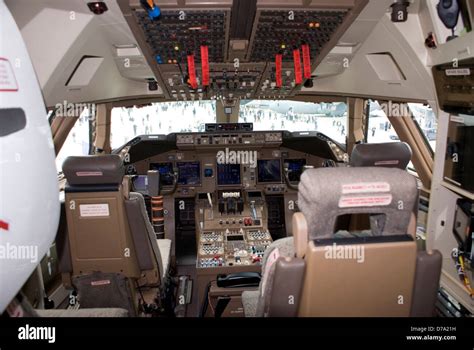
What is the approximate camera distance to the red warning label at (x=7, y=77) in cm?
95

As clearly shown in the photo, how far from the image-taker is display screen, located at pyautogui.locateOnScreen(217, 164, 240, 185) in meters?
5.08

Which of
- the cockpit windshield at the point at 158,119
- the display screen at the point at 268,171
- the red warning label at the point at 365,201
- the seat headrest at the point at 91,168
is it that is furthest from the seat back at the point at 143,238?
the display screen at the point at 268,171

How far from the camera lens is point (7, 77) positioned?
0.97 m

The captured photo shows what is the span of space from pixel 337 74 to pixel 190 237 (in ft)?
Answer: 10.5

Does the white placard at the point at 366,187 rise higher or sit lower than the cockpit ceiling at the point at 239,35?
lower

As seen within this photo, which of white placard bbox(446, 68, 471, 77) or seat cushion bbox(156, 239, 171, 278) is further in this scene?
seat cushion bbox(156, 239, 171, 278)

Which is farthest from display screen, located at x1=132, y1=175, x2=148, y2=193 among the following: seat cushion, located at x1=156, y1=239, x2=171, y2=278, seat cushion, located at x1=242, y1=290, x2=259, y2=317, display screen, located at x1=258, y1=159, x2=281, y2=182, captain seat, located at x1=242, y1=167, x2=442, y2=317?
captain seat, located at x1=242, y1=167, x2=442, y2=317

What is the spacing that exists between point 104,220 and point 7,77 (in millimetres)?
1672

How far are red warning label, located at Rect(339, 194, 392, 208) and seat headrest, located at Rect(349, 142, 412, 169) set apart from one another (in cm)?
138

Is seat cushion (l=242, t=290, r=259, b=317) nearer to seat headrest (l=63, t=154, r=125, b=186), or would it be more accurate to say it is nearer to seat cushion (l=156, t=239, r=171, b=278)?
seat headrest (l=63, t=154, r=125, b=186)

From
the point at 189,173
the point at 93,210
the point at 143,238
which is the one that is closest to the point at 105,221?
the point at 93,210

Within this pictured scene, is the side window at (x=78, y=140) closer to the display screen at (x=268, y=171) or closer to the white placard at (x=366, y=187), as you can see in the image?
the display screen at (x=268, y=171)

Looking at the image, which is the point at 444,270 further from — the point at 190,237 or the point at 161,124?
the point at 161,124

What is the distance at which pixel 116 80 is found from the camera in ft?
10.8
